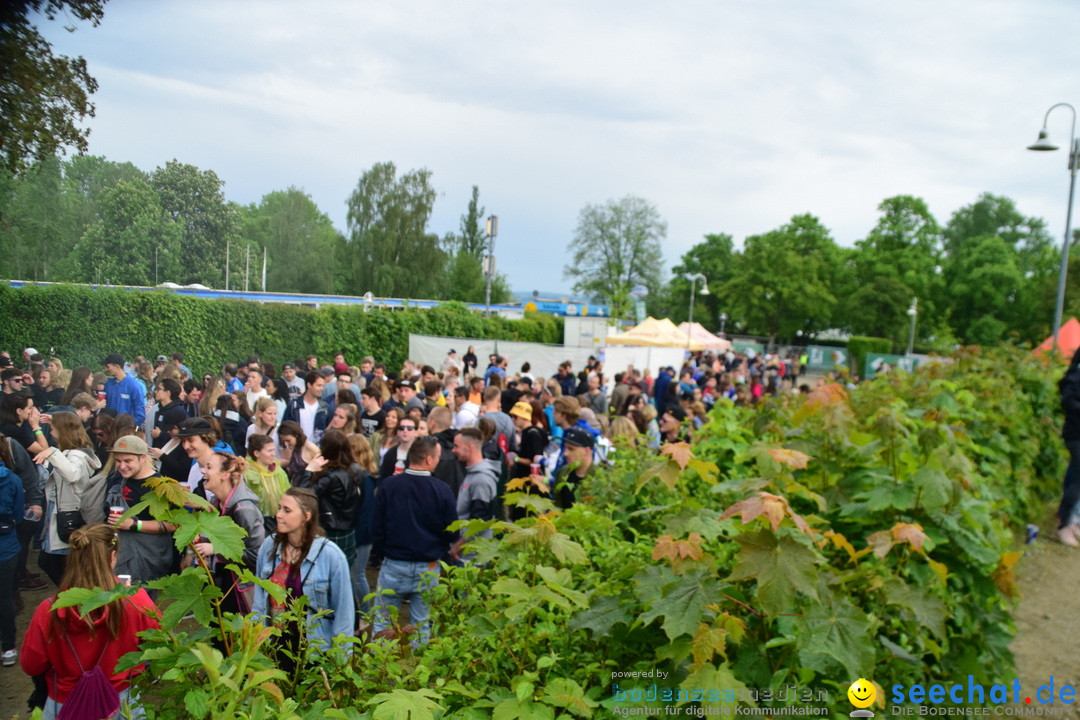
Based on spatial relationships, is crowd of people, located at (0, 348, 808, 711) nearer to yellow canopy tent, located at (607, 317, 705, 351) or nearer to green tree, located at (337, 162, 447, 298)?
green tree, located at (337, 162, 447, 298)

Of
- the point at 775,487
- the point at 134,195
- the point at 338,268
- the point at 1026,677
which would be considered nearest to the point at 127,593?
the point at 775,487

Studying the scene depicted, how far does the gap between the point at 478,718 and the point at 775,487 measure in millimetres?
1461

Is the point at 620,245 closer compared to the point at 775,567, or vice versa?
the point at 775,567

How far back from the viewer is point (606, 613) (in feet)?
7.00

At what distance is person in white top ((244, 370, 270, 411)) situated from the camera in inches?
254

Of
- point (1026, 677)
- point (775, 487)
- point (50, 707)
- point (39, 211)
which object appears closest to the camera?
point (775, 487)

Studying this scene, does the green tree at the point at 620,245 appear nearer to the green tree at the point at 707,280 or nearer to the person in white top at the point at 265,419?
the green tree at the point at 707,280

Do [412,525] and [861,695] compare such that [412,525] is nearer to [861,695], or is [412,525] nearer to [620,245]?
[861,695]

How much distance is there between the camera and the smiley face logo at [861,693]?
202 centimetres

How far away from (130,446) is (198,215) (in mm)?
1433

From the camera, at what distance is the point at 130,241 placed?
13.1ft

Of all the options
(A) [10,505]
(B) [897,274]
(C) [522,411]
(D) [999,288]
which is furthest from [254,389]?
(D) [999,288]

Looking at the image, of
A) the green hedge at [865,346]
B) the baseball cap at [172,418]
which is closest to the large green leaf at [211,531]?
the baseball cap at [172,418]

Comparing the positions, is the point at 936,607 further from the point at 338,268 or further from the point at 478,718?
the point at 338,268
